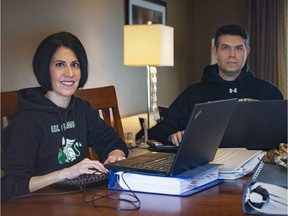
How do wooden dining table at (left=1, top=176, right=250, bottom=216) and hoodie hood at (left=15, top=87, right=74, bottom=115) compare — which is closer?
wooden dining table at (left=1, top=176, right=250, bottom=216)

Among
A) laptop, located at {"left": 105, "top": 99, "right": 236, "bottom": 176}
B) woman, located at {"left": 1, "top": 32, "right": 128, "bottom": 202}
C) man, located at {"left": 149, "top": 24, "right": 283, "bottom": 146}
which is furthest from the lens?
man, located at {"left": 149, "top": 24, "right": 283, "bottom": 146}

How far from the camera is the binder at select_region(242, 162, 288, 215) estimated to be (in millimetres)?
929

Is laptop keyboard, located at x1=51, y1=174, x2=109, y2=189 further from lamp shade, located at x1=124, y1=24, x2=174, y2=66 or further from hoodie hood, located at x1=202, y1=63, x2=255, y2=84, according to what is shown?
lamp shade, located at x1=124, y1=24, x2=174, y2=66

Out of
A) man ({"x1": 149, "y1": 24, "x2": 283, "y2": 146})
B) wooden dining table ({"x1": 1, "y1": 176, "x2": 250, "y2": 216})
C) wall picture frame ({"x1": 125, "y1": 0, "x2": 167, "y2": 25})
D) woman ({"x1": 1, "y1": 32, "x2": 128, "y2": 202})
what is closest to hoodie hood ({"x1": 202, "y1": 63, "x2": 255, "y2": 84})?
man ({"x1": 149, "y1": 24, "x2": 283, "y2": 146})

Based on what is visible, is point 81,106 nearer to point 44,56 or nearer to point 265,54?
point 44,56

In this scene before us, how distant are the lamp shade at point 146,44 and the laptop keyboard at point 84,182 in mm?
1998

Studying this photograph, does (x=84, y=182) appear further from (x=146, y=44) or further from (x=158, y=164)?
(x=146, y=44)

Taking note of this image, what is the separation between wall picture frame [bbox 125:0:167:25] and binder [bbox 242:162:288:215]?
119 inches

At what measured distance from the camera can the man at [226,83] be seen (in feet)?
7.47

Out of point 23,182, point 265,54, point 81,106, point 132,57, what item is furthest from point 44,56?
point 265,54

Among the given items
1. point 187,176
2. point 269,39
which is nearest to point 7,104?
point 187,176

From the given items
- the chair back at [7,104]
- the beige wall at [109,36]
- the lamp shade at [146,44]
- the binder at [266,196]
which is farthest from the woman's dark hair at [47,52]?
the lamp shade at [146,44]

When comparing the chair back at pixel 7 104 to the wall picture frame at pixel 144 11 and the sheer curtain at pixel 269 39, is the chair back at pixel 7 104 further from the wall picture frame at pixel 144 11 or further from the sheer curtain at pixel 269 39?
the sheer curtain at pixel 269 39

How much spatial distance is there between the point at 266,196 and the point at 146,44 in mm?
2357
